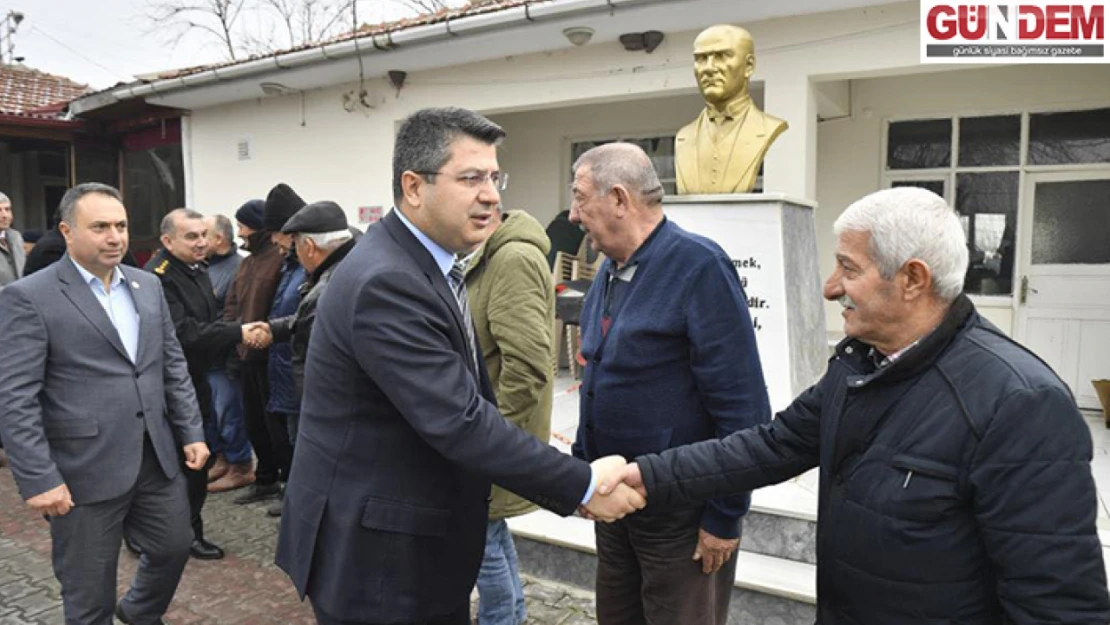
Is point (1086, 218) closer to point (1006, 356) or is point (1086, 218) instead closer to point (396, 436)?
point (1006, 356)

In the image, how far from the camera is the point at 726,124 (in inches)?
188

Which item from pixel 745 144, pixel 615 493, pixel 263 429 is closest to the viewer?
pixel 615 493

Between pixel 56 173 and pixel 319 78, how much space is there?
22.2 ft

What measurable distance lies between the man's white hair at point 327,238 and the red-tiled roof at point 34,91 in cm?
999

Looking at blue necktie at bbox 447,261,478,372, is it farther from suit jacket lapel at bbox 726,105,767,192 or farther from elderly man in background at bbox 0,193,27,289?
elderly man in background at bbox 0,193,27,289

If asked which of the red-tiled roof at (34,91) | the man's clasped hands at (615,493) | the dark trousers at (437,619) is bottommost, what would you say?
the dark trousers at (437,619)

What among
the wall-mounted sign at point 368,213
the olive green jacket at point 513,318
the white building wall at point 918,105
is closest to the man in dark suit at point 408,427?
the olive green jacket at point 513,318

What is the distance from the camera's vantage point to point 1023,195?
6.91m

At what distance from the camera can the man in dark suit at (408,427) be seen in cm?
180

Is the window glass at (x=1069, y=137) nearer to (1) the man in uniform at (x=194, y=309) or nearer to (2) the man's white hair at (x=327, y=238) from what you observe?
(2) the man's white hair at (x=327, y=238)

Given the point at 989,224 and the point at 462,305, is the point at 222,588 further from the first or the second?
the point at 989,224

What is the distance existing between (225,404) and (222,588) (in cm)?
179

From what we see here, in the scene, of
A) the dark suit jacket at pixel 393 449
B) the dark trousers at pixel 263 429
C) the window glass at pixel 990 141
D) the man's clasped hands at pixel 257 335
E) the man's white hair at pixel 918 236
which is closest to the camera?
the man's white hair at pixel 918 236

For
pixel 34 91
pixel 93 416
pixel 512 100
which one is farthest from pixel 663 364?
pixel 34 91
